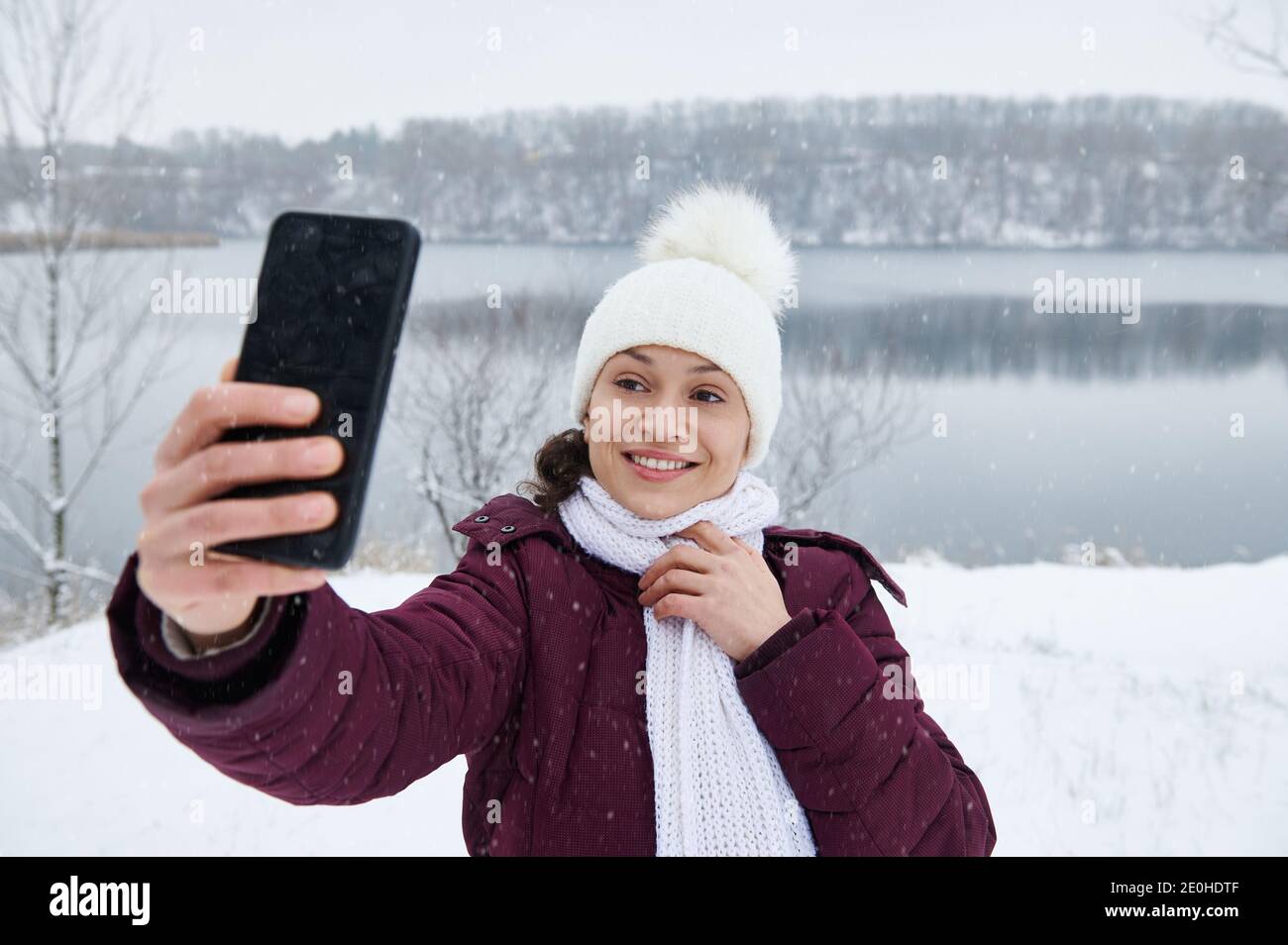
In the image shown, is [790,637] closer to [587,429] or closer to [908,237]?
[587,429]

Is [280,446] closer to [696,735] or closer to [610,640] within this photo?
[610,640]

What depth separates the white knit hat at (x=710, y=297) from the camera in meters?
1.78

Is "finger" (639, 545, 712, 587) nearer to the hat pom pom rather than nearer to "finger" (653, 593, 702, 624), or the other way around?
"finger" (653, 593, 702, 624)

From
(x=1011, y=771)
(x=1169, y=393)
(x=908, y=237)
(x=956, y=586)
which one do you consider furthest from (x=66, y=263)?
(x=1169, y=393)

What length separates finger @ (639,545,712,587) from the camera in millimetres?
1545

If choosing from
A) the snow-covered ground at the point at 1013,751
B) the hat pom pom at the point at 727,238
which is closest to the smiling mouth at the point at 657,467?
the hat pom pom at the point at 727,238

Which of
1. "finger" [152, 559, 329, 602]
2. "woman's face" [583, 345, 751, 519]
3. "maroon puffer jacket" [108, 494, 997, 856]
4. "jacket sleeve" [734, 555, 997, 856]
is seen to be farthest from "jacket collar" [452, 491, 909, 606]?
"finger" [152, 559, 329, 602]

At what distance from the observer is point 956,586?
825 cm

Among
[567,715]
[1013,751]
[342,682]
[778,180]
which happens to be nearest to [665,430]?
[567,715]

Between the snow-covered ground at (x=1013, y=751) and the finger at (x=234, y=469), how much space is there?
142 inches

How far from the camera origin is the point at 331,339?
3.00 feet

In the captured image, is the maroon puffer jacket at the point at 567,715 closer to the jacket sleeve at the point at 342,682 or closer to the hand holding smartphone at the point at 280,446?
the jacket sleeve at the point at 342,682

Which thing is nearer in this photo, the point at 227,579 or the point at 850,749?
the point at 227,579

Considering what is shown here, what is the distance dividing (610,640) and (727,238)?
1.05 metres
